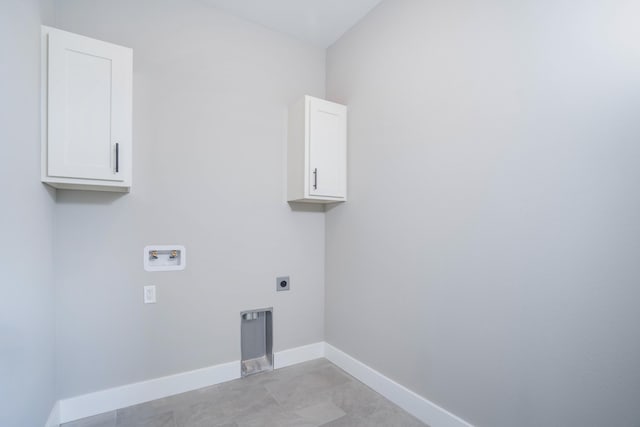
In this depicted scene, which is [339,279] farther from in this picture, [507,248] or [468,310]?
[507,248]

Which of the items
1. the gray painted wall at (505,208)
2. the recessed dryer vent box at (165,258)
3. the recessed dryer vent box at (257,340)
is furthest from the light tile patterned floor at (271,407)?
the recessed dryer vent box at (165,258)

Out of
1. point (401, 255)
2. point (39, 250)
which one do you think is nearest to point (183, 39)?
point (39, 250)

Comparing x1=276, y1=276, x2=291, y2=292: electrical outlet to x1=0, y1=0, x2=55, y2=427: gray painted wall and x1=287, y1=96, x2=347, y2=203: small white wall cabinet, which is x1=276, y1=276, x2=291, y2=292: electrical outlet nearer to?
x1=287, y1=96, x2=347, y2=203: small white wall cabinet

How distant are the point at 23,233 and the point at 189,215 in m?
0.91

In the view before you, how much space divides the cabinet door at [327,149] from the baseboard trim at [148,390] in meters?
1.45

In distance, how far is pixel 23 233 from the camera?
4.39 feet

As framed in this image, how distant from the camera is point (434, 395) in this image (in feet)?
5.81

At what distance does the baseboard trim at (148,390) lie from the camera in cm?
178

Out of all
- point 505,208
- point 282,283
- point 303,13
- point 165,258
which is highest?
point 303,13

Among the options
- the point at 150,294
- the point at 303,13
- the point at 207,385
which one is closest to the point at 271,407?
the point at 207,385

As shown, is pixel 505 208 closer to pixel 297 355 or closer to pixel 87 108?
pixel 297 355

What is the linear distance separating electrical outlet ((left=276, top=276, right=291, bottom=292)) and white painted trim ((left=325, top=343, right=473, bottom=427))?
0.70 metres

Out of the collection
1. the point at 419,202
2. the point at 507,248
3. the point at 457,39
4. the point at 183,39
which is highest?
the point at 183,39

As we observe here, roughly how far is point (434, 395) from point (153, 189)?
2250 mm
